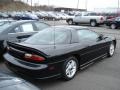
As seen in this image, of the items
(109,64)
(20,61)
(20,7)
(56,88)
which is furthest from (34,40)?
(20,7)

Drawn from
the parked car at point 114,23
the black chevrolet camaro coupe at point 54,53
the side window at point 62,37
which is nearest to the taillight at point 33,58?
the black chevrolet camaro coupe at point 54,53

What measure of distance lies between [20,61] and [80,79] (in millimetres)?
1628

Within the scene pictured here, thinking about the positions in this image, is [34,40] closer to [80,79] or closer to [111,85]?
[80,79]

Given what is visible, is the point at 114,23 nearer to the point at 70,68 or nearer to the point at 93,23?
the point at 93,23

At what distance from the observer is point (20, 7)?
9556 centimetres

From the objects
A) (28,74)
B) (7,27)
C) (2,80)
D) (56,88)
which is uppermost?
(7,27)

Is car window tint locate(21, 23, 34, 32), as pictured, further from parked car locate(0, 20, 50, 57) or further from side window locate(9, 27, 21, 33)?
side window locate(9, 27, 21, 33)

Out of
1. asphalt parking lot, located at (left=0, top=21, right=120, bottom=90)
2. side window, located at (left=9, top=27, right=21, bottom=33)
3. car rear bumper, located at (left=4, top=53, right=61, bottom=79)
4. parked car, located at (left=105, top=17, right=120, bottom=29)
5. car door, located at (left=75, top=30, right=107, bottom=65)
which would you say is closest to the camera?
car rear bumper, located at (left=4, top=53, right=61, bottom=79)

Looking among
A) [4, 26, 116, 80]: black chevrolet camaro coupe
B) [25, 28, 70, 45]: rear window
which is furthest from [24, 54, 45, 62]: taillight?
[25, 28, 70, 45]: rear window

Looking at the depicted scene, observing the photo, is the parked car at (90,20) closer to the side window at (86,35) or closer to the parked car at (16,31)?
the parked car at (16,31)

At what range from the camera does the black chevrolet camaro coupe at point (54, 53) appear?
Answer: 17.0 ft

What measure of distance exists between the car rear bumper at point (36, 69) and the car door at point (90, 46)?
3.98 ft

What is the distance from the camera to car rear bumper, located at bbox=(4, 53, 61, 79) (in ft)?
16.8

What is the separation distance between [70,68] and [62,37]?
2.83ft
